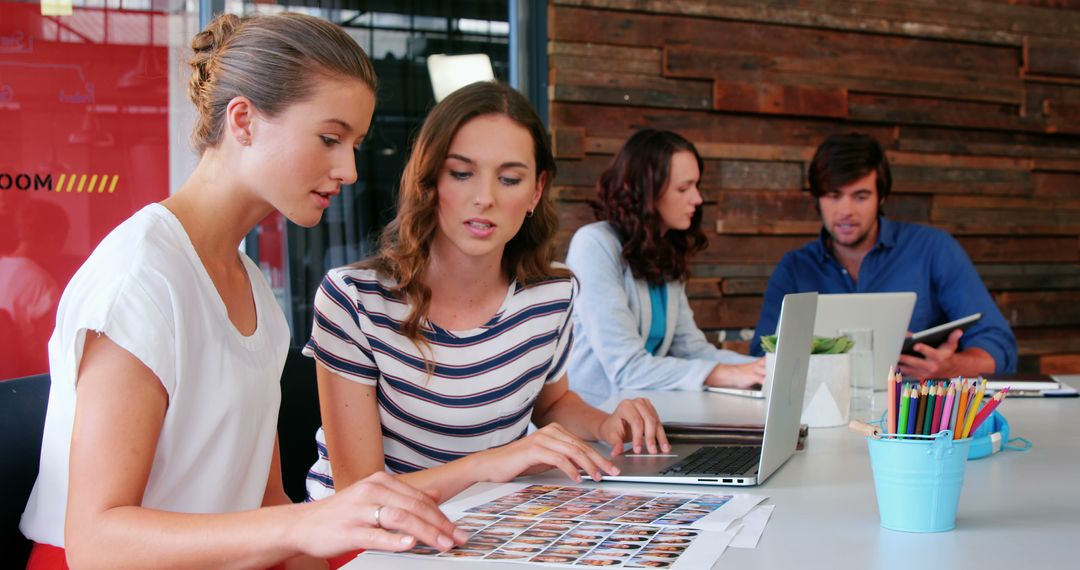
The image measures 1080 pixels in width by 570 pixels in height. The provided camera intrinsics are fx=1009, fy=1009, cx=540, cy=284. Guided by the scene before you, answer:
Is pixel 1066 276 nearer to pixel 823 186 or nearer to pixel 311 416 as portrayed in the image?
pixel 823 186

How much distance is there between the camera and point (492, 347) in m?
1.88

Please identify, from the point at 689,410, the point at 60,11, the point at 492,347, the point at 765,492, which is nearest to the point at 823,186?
the point at 689,410

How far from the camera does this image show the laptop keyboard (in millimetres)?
1451

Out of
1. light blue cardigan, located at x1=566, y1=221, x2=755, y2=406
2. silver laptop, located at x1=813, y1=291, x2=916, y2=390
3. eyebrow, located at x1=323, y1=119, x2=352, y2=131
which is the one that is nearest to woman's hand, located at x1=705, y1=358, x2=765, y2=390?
light blue cardigan, located at x1=566, y1=221, x2=755, y2=406

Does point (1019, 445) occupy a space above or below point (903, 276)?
below

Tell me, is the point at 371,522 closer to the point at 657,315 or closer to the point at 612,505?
the point at 612,505

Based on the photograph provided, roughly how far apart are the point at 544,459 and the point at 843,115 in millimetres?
3621

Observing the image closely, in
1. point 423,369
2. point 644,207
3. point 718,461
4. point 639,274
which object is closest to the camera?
point 718,461

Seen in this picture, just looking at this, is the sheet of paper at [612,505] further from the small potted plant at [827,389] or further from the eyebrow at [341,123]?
the small potted plant at [827,389]

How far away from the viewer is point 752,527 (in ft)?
3.84

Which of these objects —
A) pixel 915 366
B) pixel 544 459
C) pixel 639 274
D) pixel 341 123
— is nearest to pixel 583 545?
pixel 544 459

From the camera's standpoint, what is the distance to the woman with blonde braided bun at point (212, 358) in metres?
1.08

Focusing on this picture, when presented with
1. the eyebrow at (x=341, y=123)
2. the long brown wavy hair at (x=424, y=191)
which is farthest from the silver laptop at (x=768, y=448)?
the eyebrow at (x=341, y=123)

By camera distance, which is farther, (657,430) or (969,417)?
(657,430)
